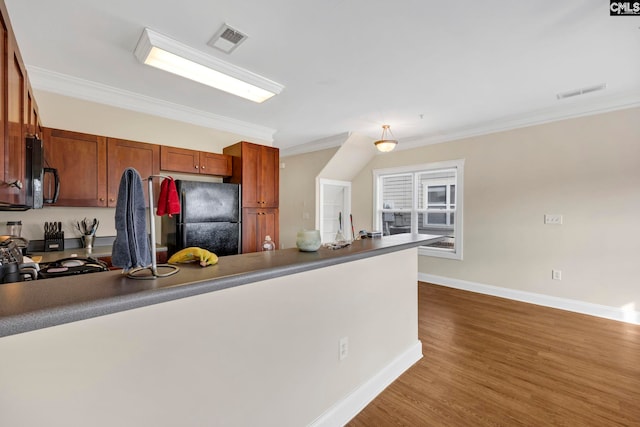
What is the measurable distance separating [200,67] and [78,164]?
1573 mm

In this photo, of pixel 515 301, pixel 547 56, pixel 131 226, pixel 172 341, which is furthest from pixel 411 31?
pixel 515 301

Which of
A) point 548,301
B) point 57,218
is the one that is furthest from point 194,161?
point 548,301

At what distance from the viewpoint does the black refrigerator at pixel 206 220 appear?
317 centimetres

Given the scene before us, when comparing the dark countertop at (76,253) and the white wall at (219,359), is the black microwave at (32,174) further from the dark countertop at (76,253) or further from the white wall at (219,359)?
the white wall at (219,359)

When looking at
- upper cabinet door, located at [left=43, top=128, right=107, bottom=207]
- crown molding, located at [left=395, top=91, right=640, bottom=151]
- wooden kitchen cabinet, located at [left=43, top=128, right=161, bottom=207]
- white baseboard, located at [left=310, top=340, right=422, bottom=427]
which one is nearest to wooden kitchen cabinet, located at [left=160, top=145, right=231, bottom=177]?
wooden kitchen cabinet, located at [left=43, top=128, right=161, bottom=207]

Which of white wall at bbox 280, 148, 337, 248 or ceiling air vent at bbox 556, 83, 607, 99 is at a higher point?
ceiling air vent at bbox 556, 83, 607, 99

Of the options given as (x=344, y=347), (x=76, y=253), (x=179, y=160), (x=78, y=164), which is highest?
Answer: (x=179, y=160)

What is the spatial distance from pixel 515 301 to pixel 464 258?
2.91 feet

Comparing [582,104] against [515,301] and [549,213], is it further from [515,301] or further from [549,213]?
[515,301]

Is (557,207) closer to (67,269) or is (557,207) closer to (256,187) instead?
(256,187)

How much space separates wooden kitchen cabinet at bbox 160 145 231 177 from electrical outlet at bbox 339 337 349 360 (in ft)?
9.13

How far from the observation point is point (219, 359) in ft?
4.05

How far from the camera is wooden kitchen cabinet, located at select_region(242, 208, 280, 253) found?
3.76m

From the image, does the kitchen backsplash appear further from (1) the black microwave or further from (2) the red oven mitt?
(2) the red oven mitt
